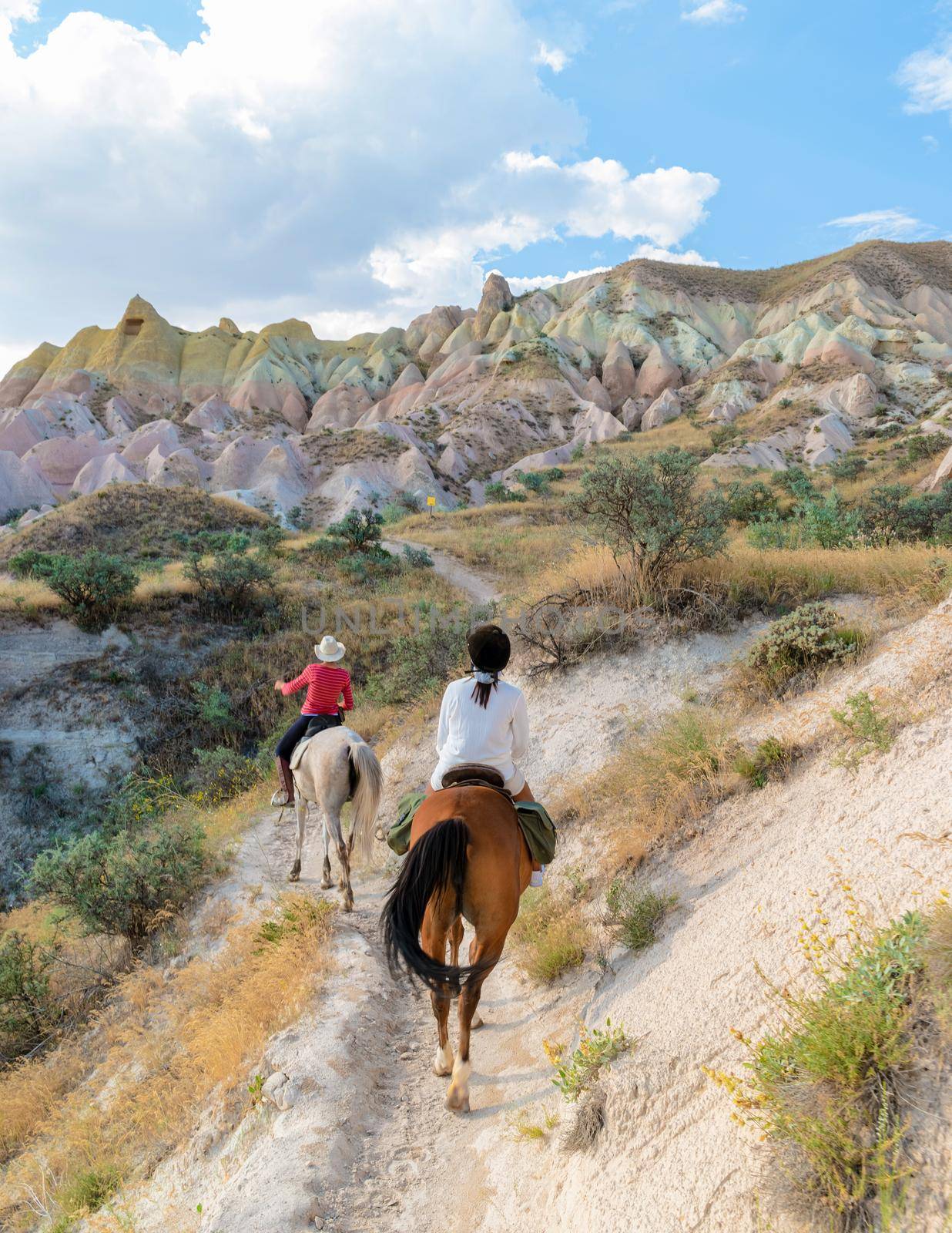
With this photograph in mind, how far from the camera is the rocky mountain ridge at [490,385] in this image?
4078 cm

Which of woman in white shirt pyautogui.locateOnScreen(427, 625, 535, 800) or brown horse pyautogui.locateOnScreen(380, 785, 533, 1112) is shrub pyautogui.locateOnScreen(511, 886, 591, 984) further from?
woman in white shirt pyautogui.locateOnScreen(427, 625, 535, 800)

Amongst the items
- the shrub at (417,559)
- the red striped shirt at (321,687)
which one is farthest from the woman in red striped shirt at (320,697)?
the shrub at (417,559)

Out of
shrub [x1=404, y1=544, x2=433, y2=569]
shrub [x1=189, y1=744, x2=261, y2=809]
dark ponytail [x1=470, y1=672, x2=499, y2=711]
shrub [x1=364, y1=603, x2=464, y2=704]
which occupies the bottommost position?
shrub [x1=189, y1=744, x2=261, y2=809]

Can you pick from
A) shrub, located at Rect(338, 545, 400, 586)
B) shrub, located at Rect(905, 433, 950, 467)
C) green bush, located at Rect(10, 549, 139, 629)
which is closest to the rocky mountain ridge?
shrub, located at Rect(905, 433, 950, 467)

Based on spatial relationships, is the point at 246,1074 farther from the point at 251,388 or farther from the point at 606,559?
the point at 251,388

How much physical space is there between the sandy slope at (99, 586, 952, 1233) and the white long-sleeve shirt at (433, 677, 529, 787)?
1636 millimetres

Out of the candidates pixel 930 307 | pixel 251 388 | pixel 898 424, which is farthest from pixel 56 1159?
pixel 930 307

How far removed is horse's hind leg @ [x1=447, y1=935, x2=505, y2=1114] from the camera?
12.4 feet

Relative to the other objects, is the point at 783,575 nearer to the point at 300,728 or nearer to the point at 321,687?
the point at 321,687

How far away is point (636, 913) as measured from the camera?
4.60 m

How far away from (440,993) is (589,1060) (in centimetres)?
92

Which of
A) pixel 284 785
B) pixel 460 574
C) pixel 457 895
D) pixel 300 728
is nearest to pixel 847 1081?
pixel 457 895

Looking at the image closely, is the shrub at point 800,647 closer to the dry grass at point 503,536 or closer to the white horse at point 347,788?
the white horse at point 347,788

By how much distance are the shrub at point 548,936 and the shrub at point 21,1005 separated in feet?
16.8
